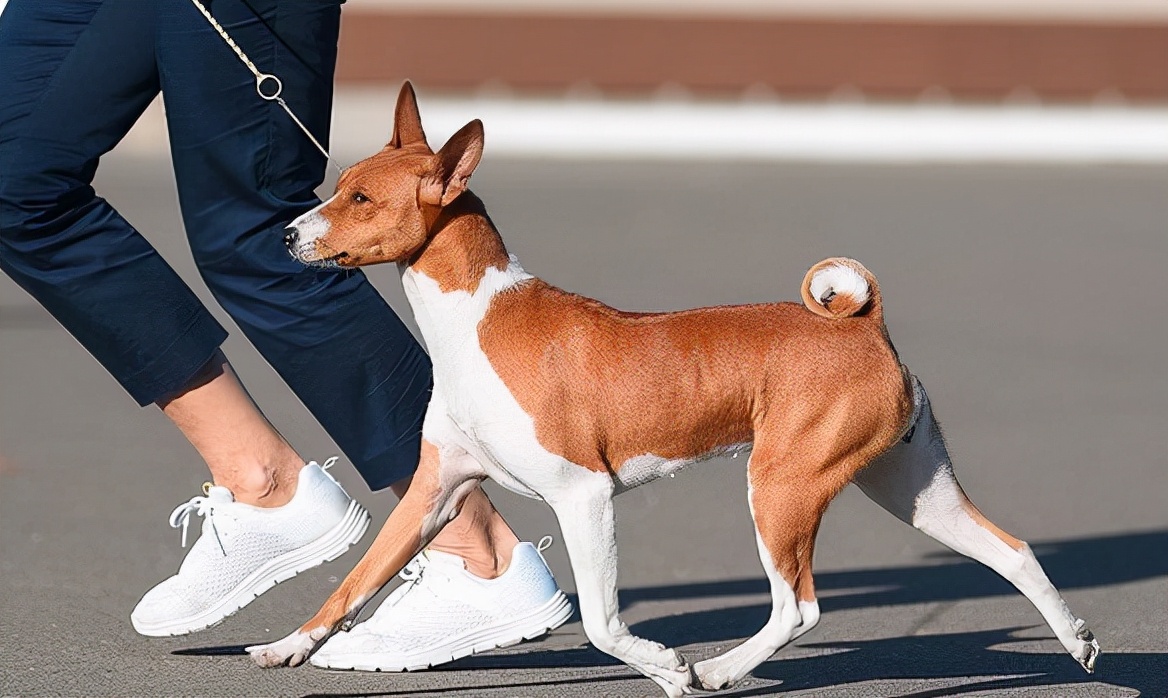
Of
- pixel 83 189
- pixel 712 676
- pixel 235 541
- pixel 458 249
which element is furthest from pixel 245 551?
pixel 712 676

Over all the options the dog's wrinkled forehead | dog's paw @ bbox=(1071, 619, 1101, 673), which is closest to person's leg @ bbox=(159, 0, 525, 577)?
the dog's wrinkled forehead

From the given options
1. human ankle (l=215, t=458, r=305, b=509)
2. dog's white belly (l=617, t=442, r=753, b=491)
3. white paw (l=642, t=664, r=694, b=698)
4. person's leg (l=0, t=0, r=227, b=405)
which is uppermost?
person's leg (l=0, t=0, r=227, b=405)

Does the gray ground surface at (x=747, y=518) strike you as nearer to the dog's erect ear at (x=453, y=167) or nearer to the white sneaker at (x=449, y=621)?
the white sneaker at (x=449, y=621)

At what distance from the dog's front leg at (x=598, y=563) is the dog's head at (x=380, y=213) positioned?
0.58 meters

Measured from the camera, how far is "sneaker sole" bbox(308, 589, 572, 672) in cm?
394

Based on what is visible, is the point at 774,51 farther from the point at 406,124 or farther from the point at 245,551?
the point at 406,124

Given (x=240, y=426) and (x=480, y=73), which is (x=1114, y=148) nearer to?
(x=480, y=73)

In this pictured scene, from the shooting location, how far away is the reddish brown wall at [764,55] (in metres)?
20.7

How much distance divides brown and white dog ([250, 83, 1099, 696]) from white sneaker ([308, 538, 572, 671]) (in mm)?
557

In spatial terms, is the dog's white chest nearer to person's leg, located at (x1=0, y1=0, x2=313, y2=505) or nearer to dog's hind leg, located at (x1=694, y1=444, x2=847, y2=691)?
dog's hind leg, located at (x1=694, y1=444, x2=847, y2=691)

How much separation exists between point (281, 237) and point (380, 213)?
625mm

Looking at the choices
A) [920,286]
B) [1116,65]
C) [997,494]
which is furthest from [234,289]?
[1116,65]

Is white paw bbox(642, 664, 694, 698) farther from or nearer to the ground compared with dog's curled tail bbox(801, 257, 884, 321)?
nearer to the ground

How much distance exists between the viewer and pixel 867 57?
20.8 metres
